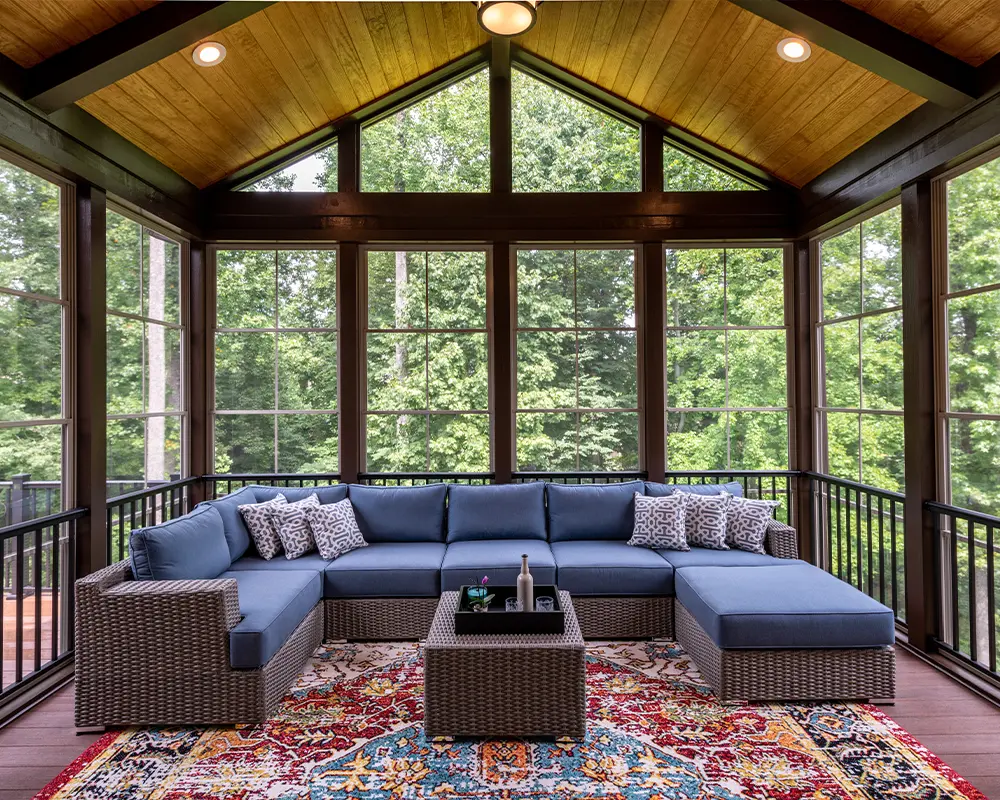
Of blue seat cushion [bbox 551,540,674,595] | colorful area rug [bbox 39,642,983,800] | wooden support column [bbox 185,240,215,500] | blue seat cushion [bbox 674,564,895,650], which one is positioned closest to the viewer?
colorful area rug [bbox 39,642,983,800]

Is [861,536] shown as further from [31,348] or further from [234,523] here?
[31,348]

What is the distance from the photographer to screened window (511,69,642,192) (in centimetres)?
485

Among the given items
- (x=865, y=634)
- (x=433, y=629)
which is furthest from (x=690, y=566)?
(x=433, y=629)

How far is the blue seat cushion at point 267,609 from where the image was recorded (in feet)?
9.03

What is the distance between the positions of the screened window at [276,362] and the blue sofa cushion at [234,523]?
0.95m

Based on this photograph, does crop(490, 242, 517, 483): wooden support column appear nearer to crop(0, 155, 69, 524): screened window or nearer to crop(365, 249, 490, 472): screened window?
crop(365, 249, 490, 472): screened window

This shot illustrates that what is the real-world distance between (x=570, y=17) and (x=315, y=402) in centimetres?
333

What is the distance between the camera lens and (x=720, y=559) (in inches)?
150

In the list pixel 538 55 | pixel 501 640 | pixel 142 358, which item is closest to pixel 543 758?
pixel 501 640

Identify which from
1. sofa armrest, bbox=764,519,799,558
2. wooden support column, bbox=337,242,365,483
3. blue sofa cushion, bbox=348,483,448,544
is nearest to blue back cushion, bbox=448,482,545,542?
blue sofa cushion, bbox=348,483,448,544

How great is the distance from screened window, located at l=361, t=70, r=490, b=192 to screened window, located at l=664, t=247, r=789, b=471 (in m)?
1.75

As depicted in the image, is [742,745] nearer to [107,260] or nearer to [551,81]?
[107,260]

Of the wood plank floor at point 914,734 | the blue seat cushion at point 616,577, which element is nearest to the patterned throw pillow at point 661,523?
the blue seat cushion at point 616,577

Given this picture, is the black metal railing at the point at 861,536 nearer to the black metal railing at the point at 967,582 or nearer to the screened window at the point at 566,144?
the black metal railing at the point at 967,582
